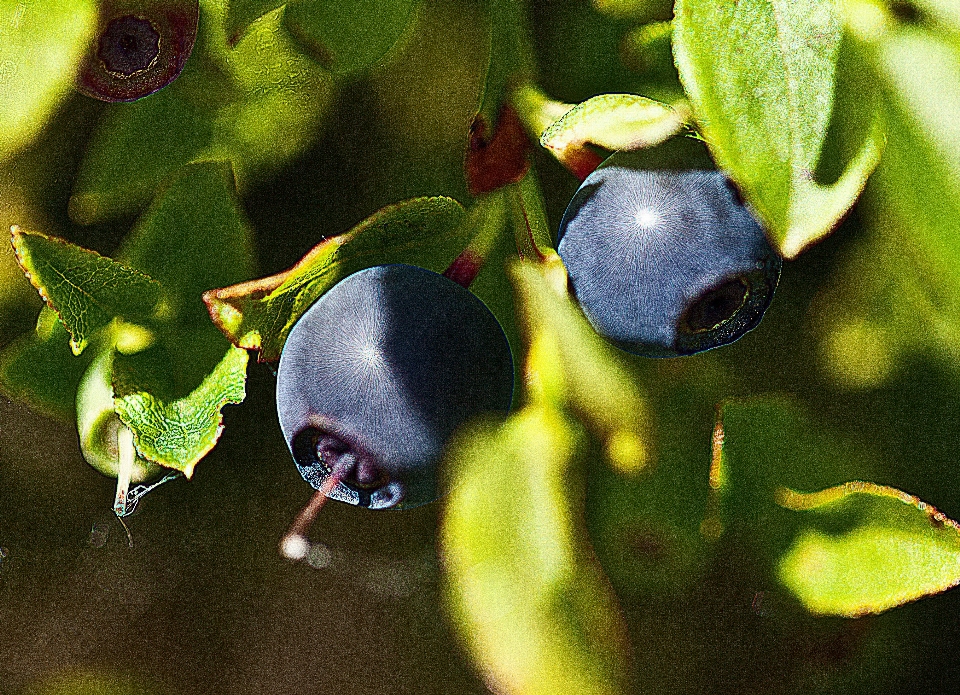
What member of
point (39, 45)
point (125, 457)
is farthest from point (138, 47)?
point (125, 457)

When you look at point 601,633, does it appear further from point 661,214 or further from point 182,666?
point 182,666

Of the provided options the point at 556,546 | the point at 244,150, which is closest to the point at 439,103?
the point at 244,150

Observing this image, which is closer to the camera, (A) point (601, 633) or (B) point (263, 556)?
→ (A) point (601, 633)

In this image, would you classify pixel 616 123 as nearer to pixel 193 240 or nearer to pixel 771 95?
pixel 771 95

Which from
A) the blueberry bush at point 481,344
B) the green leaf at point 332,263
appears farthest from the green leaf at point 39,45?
the green leaf at point 332,263

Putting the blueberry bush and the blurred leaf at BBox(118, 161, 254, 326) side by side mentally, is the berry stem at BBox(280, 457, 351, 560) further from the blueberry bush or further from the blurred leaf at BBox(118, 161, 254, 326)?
the blurred leaf at BBox(118, 161, 254, 326)
